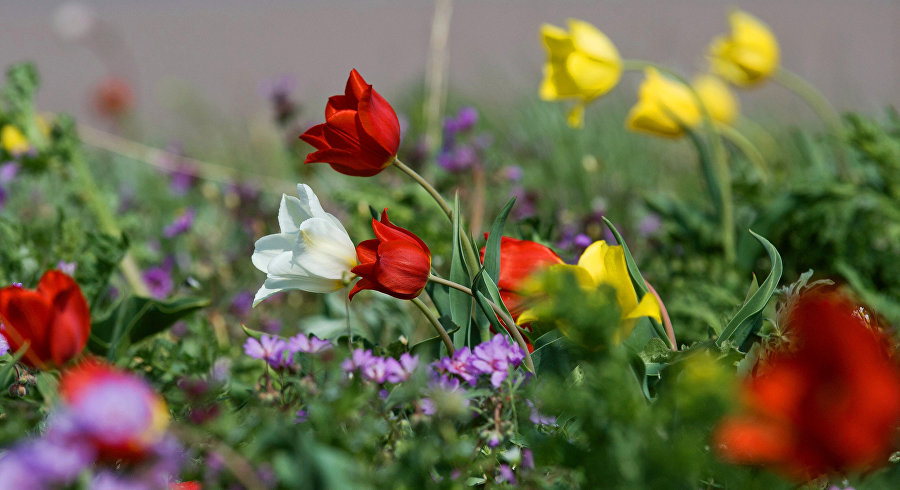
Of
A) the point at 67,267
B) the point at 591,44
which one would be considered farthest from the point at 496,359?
the point at 591,44

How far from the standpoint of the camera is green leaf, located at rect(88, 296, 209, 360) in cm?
130

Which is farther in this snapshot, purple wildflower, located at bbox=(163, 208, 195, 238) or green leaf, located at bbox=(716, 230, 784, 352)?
purple wildflower, located at bbox=(163, 208, 195, 238)

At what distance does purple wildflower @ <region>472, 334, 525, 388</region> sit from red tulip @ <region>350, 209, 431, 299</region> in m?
0.11

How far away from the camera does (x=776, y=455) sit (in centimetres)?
68

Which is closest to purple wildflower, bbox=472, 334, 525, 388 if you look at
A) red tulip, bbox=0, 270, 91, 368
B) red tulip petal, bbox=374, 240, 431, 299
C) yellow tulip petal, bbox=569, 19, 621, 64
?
red tulip petal, bbox=374, 240, 431, 299

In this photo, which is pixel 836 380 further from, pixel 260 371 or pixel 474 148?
pixel 474 148

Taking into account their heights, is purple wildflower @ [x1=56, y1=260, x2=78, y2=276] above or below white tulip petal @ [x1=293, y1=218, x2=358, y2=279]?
below

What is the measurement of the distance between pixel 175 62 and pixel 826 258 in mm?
6824

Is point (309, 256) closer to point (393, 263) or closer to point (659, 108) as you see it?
point (393, 263)

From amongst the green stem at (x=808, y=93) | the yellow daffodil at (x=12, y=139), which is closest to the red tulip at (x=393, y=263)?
the yellow daffodil at (x=12, y=139)

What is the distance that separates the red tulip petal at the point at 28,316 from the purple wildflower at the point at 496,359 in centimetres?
48

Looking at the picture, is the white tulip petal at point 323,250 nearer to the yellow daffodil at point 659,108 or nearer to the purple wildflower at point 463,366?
the purple wildflower at point 463,366

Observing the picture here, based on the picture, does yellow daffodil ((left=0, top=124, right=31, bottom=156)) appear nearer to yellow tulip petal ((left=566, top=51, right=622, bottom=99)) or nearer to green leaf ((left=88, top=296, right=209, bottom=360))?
green leaf ((left=88, top=296, right=209, bottom=360))

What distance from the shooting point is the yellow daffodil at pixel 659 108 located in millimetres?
1999
